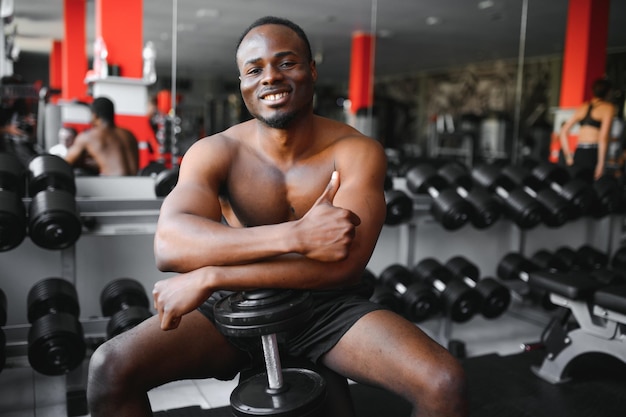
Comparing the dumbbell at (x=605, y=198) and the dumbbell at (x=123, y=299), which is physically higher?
the dumbbell at (x=605, y=198)

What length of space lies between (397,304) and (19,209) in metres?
1.50

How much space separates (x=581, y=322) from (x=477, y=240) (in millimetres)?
1140

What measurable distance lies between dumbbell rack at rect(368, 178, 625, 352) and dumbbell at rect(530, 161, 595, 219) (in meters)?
0.28

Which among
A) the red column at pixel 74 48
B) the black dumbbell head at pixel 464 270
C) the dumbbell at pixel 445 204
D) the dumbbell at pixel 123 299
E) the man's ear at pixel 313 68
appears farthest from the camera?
the red column at pixel 74 48

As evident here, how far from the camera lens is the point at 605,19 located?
551 cm

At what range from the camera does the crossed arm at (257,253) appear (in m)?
0.90

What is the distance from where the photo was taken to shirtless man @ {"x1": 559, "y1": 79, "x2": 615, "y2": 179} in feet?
13.3

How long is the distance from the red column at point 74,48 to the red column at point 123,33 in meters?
2.97

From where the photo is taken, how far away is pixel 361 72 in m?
8.21

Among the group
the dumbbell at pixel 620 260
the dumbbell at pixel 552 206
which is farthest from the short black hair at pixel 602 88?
the dumbbell at pixel 552 206

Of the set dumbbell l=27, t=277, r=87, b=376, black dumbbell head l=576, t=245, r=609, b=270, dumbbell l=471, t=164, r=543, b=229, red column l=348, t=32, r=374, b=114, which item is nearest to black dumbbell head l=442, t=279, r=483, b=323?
dumbbell l=471, t=164, r=543, b=229

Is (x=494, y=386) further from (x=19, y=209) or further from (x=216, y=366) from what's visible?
(x=19, y=209)

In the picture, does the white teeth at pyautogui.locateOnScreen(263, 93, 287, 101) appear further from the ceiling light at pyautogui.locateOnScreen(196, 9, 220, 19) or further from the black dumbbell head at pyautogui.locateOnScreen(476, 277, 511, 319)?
the ceiling light at pyautogui.locateOnScreen(196, 9, 220, 19)

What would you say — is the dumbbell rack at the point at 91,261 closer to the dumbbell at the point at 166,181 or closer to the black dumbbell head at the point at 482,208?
the dumbbell at the point at 166,181
